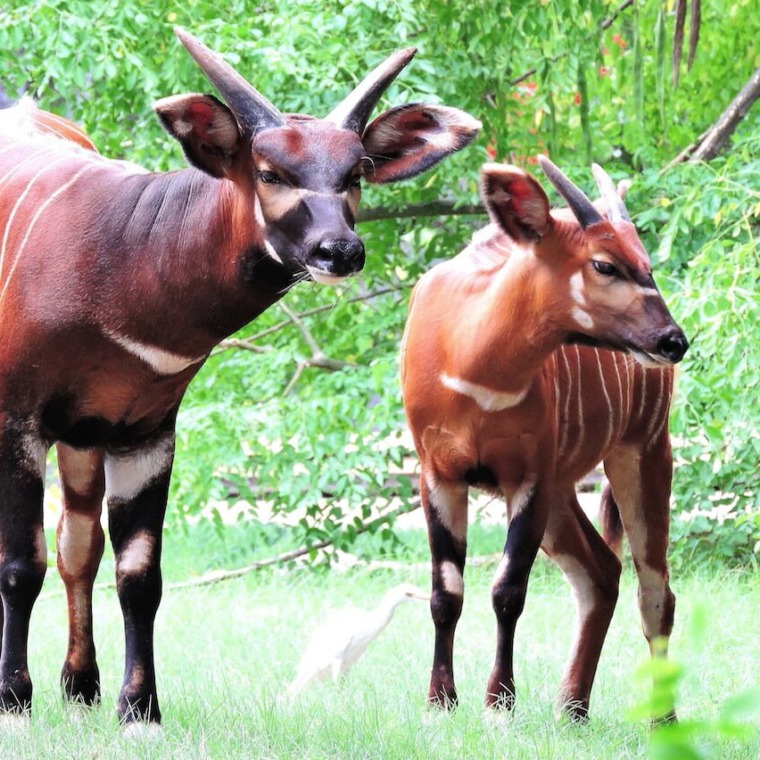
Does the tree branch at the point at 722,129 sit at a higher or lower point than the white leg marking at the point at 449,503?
higher

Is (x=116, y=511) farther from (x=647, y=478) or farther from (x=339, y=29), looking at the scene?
(x=339, y=29)

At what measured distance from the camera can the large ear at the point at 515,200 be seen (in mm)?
4125

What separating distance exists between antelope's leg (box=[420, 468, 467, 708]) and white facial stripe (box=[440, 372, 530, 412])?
31 cm

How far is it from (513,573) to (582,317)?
87 cm

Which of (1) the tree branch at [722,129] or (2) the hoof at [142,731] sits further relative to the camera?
(1) the tree branch at [722,129]

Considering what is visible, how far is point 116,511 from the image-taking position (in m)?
4.04

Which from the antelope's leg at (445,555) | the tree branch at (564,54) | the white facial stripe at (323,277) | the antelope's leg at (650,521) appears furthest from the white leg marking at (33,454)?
the tree branch at (564,54)

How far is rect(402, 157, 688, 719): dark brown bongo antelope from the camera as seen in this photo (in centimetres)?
411

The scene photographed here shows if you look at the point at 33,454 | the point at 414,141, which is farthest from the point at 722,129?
the point at 33,454

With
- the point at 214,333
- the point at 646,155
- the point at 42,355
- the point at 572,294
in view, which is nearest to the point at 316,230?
the point at 214,333

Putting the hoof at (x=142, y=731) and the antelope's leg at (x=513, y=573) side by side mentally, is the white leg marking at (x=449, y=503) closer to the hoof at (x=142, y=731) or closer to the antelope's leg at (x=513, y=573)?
the antelope's leg at (x=513, y=573)

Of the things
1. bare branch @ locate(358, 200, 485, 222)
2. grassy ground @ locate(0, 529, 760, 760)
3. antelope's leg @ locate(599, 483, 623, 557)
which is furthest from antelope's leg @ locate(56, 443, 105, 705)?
bare branch @ locate(358, 200, 485, 222)

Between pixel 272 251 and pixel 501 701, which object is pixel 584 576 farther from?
pixel 272 251

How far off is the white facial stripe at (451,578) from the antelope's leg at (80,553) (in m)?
1.15
